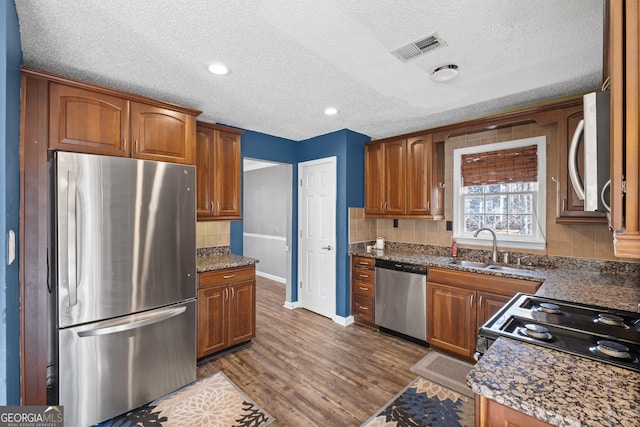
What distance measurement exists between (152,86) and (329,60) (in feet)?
5.01

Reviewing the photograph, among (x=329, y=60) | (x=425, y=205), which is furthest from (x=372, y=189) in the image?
(x=329, y=60)

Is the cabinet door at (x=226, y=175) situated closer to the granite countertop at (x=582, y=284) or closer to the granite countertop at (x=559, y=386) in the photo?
the granite countertop at (x=582, y=284)

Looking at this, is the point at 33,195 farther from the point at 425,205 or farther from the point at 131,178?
the point at 425,205

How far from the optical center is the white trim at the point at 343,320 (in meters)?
3.73

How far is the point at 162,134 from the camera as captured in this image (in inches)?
95.6

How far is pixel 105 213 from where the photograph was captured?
1989 mm

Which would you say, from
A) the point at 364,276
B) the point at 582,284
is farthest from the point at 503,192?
the point at 364,276

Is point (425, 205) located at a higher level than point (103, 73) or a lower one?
lower

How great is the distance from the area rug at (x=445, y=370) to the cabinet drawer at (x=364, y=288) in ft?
2.98

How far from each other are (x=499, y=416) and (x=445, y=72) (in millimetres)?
2097
